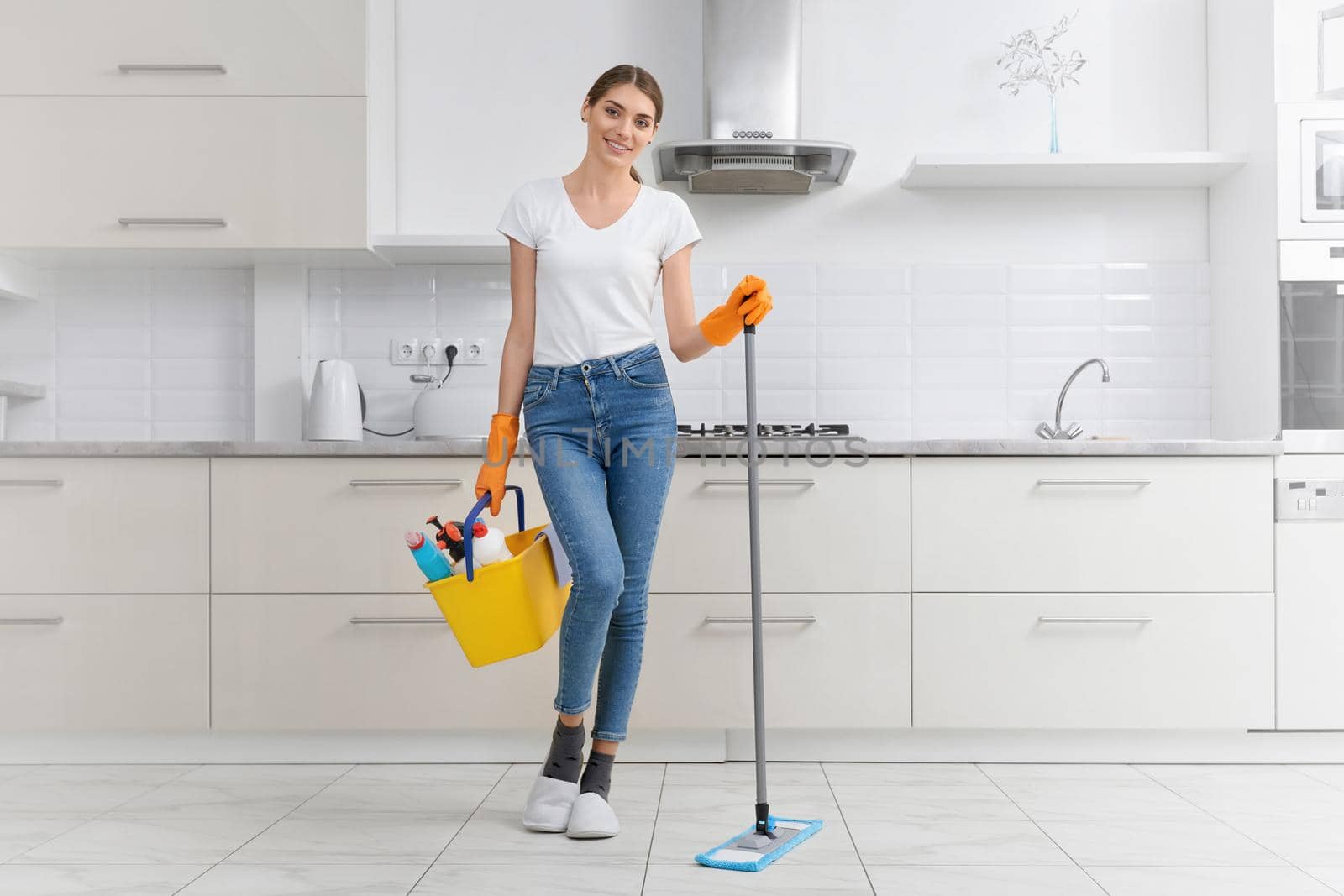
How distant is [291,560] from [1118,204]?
249 cm

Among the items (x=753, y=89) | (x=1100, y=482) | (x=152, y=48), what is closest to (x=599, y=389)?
(x=1100, y=482)

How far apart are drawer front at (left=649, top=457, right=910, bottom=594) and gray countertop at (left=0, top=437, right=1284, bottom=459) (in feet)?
0.12

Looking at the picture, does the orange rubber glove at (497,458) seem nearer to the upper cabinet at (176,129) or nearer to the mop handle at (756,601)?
the mop handle at (756,601)

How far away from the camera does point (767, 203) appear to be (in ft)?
10.8

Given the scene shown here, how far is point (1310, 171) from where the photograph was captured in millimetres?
2842

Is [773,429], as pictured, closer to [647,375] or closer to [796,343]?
[796,343]

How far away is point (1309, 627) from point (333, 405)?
8.19 feet

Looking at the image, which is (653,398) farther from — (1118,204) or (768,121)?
(1118,204)

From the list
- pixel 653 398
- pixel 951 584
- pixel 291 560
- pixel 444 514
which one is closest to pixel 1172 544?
pixel 951 584

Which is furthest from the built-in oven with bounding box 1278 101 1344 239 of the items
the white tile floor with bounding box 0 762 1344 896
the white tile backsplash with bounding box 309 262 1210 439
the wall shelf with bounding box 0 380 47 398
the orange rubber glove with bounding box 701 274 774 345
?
the wall shelf with bounding box 0 380 47 398

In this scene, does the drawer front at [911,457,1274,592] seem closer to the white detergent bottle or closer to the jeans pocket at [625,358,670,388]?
the jeans pocket at [625,358,670,388]

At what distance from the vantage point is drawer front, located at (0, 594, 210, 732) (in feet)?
8.71

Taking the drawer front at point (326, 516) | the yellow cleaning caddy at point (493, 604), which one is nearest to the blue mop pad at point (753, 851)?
the yellow cleaning caddy at point (493, 604)

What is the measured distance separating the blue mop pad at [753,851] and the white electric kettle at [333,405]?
158cm
